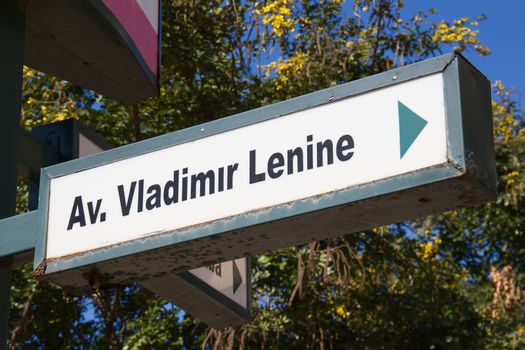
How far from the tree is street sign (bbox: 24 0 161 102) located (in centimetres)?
481

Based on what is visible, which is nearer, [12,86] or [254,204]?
[254,204]

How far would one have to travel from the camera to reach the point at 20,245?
255 cm

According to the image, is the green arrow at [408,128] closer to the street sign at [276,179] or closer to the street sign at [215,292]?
the street sign at [276,179]

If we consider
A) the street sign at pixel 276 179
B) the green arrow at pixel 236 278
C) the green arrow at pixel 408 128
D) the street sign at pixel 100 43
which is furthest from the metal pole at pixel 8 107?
the green arrow at pixel 408 128

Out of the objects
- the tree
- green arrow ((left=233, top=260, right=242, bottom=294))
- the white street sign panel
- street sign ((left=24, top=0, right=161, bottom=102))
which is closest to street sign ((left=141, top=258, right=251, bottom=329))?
green arrow ((left=233, top=260, right=242, bottom=294))

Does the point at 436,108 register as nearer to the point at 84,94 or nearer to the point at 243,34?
the point at 243,34

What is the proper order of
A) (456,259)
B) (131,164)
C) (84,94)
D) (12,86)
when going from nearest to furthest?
(131,164)
(12,86)
(84,94)
(456,259)

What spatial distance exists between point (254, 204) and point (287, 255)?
6.25m

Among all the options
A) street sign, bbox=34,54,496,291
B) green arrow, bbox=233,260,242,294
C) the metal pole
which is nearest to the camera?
street sign, bbox=34,54,496,291

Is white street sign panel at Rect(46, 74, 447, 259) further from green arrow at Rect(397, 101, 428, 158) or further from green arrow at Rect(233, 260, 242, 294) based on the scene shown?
green arrow at Rect(233, 260, 242, 294)

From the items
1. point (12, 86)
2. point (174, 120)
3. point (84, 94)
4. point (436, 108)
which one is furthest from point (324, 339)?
point (436, 108)

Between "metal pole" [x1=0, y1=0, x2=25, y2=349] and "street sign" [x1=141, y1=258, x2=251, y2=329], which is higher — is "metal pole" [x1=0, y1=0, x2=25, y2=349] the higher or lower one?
the higher one

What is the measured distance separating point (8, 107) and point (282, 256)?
574 centimetres

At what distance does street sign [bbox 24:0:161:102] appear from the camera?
10.3 ft
